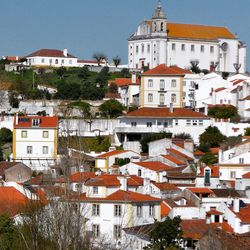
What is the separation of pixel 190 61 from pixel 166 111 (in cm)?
2944

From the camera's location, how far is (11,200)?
41906mm

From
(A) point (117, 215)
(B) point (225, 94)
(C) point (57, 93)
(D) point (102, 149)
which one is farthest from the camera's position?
(C) point (57, 93)

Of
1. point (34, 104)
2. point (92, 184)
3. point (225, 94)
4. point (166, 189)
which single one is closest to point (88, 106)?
point (34, 104)

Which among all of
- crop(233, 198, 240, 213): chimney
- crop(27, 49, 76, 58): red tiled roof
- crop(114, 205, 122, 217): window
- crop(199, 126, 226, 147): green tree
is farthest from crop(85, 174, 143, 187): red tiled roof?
crop(27, 49, 76, 58): red tiled roof

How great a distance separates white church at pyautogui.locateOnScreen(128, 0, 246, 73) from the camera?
94188mm

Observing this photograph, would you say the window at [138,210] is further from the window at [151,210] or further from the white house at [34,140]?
the white house at [34,140]

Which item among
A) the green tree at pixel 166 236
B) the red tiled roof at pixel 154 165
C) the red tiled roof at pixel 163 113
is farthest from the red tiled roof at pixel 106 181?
the red tiled roof at pixel 163 113

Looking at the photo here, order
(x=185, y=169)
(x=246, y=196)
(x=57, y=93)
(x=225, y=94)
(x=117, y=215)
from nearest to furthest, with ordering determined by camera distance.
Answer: (x=117, y=215) < (x=246, y=196) < (x=185, y=169) < (x=225, y=94) < (x=57, y=93)

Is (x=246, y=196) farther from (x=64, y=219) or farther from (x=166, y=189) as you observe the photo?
(x=64, y=219)

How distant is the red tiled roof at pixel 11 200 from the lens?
128ft

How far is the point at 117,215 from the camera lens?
41062 millimetres

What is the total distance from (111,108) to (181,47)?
24680mm

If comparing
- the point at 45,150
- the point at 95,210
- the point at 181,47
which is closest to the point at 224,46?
the point at 181,47

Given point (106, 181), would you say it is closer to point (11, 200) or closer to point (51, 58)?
point (11, 200)
